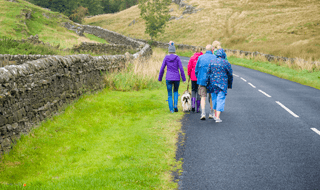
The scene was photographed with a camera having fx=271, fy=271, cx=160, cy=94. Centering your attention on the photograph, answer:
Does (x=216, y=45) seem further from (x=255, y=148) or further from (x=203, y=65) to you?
(x=255, y=148)

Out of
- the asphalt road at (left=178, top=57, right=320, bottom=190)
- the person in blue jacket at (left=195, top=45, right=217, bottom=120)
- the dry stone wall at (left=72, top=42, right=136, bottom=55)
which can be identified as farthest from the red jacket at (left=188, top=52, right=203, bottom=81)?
the dry stone wall at (left=72, top=42, right=136, bottom=55)

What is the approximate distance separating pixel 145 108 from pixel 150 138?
3146 millimetres

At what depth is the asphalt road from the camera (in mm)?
4656

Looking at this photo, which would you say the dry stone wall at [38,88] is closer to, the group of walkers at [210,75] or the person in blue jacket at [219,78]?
the group of walkers at [210,75]

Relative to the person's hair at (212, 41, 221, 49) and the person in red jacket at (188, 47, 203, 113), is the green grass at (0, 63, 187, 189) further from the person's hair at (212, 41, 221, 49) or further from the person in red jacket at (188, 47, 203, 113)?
the person's hair at (212, 41, 221, 49)

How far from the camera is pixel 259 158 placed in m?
5.59

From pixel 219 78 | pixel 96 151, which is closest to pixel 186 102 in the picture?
pixel 219 78

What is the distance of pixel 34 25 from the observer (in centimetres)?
3397

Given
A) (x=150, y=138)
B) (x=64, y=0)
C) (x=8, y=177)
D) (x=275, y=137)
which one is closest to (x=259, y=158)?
(x=275, y=137)

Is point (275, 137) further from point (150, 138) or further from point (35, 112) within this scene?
point (35, 112)

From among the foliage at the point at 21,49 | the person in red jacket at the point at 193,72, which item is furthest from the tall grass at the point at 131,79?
the foliage at the point at 21,49

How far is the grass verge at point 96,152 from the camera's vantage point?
4.59 m

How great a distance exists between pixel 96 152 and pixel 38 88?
7.61 ft

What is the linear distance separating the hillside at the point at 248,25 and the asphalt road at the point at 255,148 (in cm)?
1927
